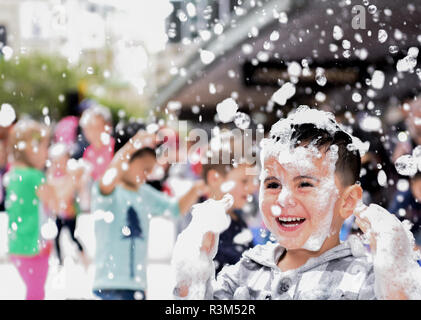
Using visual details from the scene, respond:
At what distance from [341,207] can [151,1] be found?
79cm

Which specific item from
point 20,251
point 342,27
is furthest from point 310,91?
point 20,251

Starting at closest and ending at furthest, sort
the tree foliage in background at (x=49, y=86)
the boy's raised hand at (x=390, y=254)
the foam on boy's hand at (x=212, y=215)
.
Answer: the boy's raised hand at (x=390, y=254) < the foam on boy's hand at (x=212, y=215) < the tree foliage in background at (x=49, y=86)

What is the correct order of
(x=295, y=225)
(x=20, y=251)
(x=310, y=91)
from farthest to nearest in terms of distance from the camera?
(x=20, y=251) → (x=310, y=91) → (x=295, y=225)

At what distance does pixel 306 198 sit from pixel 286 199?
5 cm

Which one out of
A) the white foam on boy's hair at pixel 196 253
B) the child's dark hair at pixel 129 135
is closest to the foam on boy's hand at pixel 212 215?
the white foam on boy's hair at pixel 196 253

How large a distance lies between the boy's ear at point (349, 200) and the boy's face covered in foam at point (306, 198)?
23 mm

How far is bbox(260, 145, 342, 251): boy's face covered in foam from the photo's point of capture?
1368 millimetres

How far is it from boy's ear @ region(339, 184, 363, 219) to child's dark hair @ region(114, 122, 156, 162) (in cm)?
54

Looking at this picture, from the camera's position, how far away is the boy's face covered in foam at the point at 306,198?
137cm

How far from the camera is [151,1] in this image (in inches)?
63.5

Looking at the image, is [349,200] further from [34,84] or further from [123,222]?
[34,84]

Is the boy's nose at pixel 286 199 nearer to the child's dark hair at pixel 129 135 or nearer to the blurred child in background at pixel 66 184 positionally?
the child's dark hair at pixel 129 135

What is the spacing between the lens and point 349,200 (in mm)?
1411

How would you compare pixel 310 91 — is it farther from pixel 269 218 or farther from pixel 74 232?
pixel 74 232
